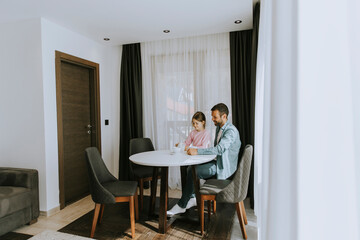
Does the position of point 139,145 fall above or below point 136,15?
below

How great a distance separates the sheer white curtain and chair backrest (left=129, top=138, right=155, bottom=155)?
0.37 meters

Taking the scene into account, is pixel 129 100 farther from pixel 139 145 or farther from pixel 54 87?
pixel 54 87

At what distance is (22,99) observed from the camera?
117 inches

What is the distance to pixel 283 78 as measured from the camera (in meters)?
0.52

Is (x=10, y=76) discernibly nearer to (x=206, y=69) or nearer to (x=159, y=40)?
(x=159, y=40)

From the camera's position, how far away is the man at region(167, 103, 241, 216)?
2.51 meters

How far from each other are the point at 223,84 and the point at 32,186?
9.64 ft

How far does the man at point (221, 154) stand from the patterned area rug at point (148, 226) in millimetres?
199

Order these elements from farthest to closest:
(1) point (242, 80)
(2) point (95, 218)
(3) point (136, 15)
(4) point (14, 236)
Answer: (1) point (242, 80)
(3) point (136, 15)
(4) point (14, 236)
(2) point (95, 218)

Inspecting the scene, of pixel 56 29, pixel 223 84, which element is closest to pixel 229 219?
pixel 223 84

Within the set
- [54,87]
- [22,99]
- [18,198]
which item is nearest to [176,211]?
[18,198]

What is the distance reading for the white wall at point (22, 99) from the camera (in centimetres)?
291

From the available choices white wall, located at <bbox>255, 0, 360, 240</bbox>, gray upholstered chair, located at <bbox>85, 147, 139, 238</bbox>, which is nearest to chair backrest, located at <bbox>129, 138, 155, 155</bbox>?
gray upholstered chair, located at <bbox>85, 147, 139, 238</bbox>

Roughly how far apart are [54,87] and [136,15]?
4.73 ft
